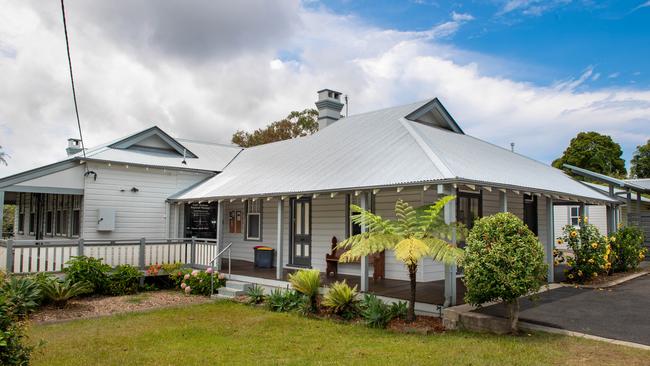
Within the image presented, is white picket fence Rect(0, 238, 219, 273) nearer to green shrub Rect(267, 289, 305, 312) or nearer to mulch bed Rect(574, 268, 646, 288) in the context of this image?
green shrub Rect(267, 289, 305, 312)

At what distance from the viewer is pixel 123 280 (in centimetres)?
1305

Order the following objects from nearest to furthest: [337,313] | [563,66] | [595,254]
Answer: [337,313]
[595,254]
[563,66]

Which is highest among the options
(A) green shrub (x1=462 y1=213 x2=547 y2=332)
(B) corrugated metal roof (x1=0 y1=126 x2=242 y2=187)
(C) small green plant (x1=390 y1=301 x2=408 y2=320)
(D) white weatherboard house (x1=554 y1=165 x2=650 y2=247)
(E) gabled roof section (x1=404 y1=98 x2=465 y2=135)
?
(E) gabled roof section (x1=404 y1=98 x2=465 y2=135)

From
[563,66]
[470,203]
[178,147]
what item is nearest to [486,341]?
[470,203]

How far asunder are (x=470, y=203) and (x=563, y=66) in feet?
20.5

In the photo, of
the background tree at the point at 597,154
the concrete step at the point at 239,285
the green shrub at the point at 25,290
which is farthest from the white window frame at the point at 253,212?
Result: the background tree at the point at 597,154

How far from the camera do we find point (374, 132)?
14.1 metres

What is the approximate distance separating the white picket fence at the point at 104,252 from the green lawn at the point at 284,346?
3.20m

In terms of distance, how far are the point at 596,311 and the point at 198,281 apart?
9.64 meters

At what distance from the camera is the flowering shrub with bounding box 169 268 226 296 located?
13125 mm

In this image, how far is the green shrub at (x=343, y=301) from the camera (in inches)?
379

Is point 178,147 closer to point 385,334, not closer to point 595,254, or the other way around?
point 385,334

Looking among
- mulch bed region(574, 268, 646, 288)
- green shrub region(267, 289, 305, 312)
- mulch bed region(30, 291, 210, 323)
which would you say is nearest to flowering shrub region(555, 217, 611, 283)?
mulch bed region(574, 268, 646, 288)

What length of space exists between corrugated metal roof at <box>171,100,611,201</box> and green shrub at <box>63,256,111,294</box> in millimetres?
3540
